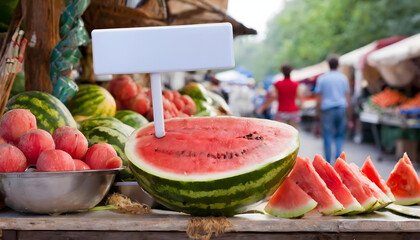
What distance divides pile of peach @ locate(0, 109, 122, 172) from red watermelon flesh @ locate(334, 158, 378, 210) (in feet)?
3.10

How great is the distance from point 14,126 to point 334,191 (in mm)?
1300

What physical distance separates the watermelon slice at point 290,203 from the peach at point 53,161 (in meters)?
0.77

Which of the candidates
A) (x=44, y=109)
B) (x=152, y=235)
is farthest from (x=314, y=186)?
(x=44, y=109)

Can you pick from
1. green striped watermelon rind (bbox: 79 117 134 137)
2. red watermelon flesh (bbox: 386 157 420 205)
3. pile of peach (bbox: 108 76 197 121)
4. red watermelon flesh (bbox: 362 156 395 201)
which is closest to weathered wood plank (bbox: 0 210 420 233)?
red watermelon flesh (bbox: 362 156 395 201)

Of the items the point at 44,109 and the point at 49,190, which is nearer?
the point at 49,190

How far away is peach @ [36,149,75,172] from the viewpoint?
1726 mm

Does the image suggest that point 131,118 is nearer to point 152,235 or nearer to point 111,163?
point 111,163

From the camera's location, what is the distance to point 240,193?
1.72 meters

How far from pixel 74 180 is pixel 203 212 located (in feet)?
1.56

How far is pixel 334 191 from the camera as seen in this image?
1.97 metres

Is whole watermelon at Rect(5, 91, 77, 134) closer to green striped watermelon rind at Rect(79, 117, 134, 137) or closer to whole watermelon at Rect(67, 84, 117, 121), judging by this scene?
green striped watermelon rind at Rect(79, 117, 134, 137)

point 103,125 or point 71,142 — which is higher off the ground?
point 71,142

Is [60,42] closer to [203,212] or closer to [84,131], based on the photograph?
[84,131]

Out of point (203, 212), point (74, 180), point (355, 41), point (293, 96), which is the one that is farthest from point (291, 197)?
point (355, 41)
